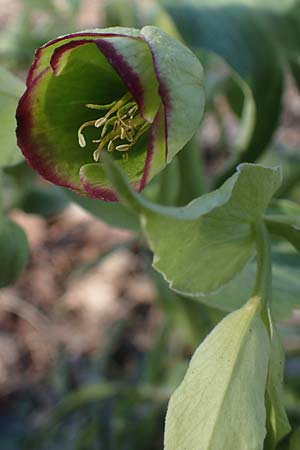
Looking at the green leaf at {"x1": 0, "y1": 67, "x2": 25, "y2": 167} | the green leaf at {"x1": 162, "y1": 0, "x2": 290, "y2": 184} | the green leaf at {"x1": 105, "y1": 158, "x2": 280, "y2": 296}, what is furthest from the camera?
the green leaf at {"x1": 162, "y1": 0, "x2": 290, "y2": 184}

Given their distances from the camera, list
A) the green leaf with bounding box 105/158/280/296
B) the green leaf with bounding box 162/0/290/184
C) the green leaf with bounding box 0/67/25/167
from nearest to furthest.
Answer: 1. the green leaf with bounding box 105/158/280/296
2. the green leaf with bounding box 0/67/25/167
3. the green leaf with bounding box 162/0/290/184

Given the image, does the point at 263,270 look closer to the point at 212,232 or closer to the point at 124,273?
the point at 212,232

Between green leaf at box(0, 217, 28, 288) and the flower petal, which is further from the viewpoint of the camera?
green leaf at box(0, 217, 28, 288)

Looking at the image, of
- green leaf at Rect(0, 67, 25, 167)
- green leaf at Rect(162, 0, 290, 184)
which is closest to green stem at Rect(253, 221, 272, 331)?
green leaf at Rect(0, 67, 25, 167)

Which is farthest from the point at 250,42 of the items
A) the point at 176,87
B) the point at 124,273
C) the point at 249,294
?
the point at 124,273

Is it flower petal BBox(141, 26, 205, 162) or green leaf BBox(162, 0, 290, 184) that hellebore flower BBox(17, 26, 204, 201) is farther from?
green leaf BBox(162, 0, 290, 184)

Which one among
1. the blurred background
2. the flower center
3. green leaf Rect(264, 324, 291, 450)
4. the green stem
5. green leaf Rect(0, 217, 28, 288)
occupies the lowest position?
the blurred background
